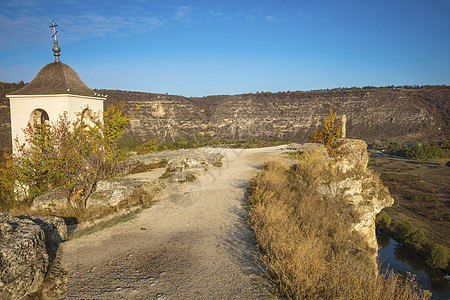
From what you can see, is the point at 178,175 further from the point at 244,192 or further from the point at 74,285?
the point at 74,285

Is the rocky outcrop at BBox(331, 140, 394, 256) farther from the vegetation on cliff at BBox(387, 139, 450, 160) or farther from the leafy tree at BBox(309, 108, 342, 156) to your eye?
the vegetation on cliff at BBox(387, 139, 450, 160)

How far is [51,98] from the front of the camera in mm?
10961

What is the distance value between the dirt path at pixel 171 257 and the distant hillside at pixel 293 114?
45.9 m

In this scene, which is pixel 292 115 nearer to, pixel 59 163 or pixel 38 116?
pixel 38 116

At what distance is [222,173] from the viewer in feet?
42.0

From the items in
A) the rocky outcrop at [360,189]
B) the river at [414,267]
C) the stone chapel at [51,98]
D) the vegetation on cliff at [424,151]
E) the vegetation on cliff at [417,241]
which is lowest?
the river at [414,267]

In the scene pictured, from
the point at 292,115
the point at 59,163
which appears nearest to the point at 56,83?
the point at 59,163

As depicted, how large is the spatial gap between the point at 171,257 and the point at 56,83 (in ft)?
33.6

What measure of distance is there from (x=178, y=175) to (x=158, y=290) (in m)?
7.80

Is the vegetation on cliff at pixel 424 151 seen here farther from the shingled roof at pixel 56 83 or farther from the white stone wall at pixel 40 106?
the white stone wall at pixel 40 106

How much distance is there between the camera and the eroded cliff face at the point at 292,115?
57478mm

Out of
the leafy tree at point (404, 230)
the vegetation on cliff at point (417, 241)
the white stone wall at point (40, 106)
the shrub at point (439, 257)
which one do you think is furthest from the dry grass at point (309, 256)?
the leafy tree at point (404, 230)

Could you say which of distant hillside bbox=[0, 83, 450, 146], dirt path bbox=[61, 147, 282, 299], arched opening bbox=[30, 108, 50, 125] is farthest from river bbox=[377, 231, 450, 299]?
distant hillside bbox=[0, 83, 450, 146]

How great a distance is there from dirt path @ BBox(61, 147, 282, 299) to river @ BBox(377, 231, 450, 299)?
11957 millimetres
